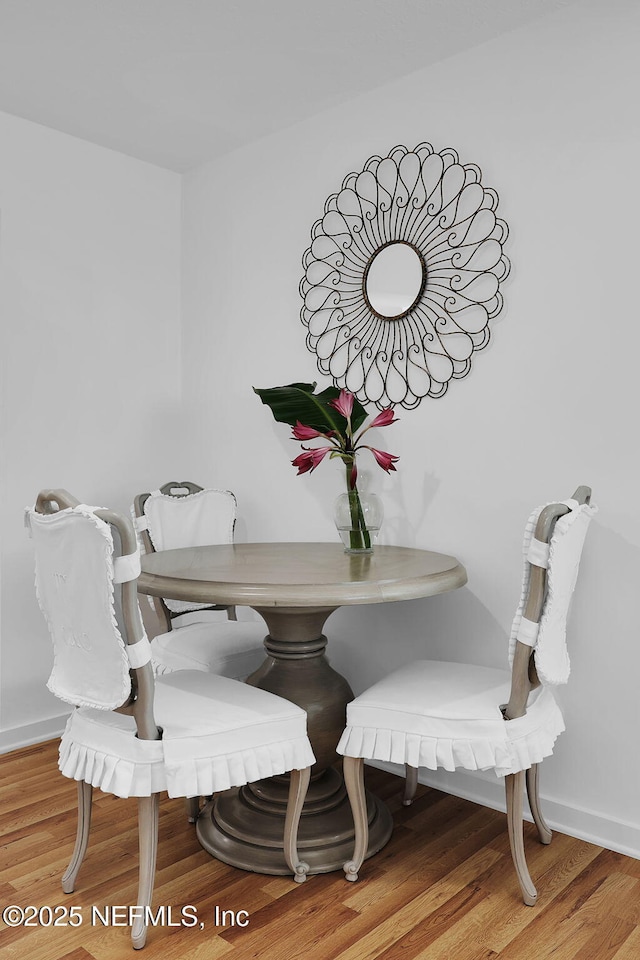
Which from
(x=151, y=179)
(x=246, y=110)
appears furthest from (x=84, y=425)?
(x=246, y=110)

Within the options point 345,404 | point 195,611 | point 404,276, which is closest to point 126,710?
point 345,404

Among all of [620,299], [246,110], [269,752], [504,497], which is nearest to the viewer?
[269,752]

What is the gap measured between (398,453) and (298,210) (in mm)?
1138

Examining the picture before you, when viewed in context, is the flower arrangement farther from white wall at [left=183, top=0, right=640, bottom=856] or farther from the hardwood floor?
the hardwood floor

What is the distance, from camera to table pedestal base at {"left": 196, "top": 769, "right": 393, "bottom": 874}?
2008 mm

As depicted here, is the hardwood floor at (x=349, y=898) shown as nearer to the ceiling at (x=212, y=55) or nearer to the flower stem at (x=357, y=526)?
the flower stem at (x=357, y=526)

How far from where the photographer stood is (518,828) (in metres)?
1.83

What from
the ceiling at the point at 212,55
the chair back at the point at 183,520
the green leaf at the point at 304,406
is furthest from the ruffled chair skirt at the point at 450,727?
the ceiling at the point at 212,55

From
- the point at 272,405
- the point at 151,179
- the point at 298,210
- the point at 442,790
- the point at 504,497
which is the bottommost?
the point at 442,790

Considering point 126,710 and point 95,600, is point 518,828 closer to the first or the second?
point 126,710

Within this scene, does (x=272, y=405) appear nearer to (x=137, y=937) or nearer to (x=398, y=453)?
(x=398, y=453)

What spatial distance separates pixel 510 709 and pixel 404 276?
154cm

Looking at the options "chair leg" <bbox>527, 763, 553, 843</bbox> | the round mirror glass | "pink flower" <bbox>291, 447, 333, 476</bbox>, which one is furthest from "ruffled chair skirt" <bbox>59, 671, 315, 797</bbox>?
the round mirror glass

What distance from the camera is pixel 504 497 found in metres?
2.38
